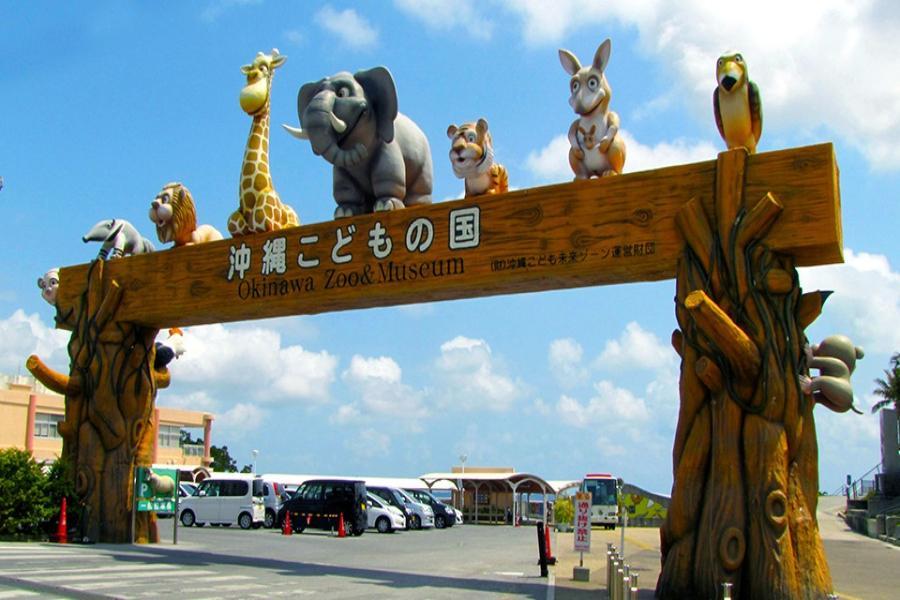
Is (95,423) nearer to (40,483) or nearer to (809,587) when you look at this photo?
A: (40,483)

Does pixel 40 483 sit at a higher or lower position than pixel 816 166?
lower

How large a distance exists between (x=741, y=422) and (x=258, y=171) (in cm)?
852

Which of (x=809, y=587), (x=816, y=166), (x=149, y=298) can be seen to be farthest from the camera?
(x=149, y=298)

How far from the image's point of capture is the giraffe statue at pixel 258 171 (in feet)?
45.6

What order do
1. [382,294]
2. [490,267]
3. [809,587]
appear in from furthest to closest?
[382,294], [490,267], [809,587]

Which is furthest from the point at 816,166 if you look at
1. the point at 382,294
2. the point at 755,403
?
the point at 382,294

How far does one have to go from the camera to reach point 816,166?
9.46 m

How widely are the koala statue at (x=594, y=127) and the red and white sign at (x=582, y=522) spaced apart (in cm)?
506

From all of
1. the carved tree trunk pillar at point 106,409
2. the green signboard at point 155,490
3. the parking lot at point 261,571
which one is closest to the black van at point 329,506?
the parking lot at point 261,571

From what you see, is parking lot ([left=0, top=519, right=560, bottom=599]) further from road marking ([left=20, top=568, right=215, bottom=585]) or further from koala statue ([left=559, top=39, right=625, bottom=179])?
koala statue ([left=559, top=39, right=625, bottom=179])

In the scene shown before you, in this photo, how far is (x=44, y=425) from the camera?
40.4 m

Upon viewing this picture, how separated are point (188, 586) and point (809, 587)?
6.35 m

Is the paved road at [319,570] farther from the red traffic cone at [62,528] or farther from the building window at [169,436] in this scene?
the building window at [169,436]

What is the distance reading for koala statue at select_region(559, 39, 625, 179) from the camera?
1126 cm
